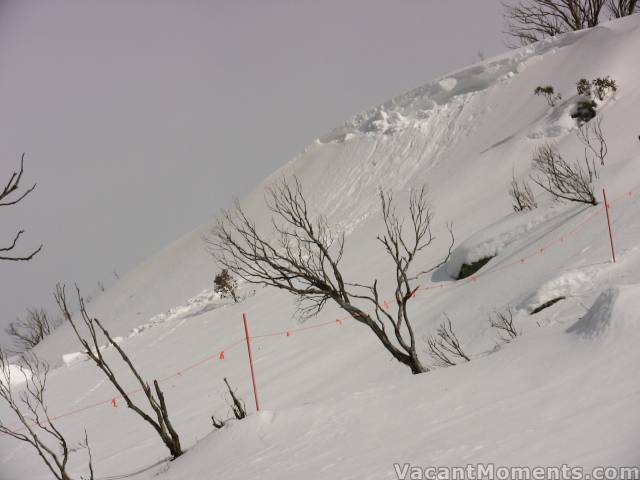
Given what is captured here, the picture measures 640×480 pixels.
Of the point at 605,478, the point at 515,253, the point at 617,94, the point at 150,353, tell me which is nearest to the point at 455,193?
the point at 617,94

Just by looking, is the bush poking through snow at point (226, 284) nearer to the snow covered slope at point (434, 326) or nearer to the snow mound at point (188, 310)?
the snow covered slope at point (434, 326)

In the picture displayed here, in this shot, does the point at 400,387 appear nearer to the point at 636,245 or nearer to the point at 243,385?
the point at 636,245

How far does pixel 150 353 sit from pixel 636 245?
1515 cm

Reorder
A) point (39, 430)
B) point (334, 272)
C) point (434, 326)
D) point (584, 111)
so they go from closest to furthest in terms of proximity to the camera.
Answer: point (334, 272) → point (434, 326) → point (39, 430) → point (584, 111)

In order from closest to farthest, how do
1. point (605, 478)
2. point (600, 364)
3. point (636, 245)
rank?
1. point (605, 478)
2. point (600, 364)
3. point (636, 245)

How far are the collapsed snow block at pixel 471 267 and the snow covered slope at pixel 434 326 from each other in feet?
0.53

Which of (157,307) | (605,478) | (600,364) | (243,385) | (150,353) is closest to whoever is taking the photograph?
(605,478)

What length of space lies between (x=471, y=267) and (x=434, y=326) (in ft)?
10.7

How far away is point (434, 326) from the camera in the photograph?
12570mm

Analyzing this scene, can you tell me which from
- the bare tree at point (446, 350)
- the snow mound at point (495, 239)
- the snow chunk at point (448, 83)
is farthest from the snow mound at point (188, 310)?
the snow chunk at point (448, 83)

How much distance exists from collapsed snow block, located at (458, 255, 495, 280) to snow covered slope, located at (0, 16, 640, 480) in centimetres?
16

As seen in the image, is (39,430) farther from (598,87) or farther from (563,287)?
(598,87)

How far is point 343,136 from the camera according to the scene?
121ft

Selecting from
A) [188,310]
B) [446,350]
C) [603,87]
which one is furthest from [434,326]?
[188,310]
